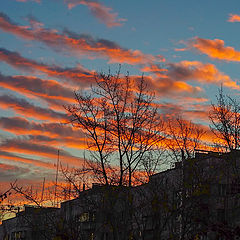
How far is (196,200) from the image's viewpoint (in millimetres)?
23453

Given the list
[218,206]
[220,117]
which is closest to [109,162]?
[220,117]

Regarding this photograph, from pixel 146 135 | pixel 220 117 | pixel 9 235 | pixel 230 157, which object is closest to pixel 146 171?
pixel 146 135

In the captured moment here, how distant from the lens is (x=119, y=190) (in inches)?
1005

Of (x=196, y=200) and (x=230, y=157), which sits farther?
(x=230, y=157)

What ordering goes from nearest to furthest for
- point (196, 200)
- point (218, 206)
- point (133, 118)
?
point (196, 200) → point (133, 118) → point (218, 206)

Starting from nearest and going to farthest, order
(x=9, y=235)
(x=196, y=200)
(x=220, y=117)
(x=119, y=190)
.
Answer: (x=196, y=200) → (x=119, y=190) → (x=220, y=117) → (x=9, y=235)

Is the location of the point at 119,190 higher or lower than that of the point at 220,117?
lower

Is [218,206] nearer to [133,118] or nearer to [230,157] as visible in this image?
[230,157]

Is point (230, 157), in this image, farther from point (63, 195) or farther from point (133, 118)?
point (63, 195)

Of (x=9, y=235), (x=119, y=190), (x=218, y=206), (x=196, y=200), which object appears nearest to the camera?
(x=196, y=200)

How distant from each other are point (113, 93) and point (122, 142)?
2.97 m

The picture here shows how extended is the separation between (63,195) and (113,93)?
657cm

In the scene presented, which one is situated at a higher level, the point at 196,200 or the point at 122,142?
the point at 122,142

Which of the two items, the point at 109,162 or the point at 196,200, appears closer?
the point at 196,200
